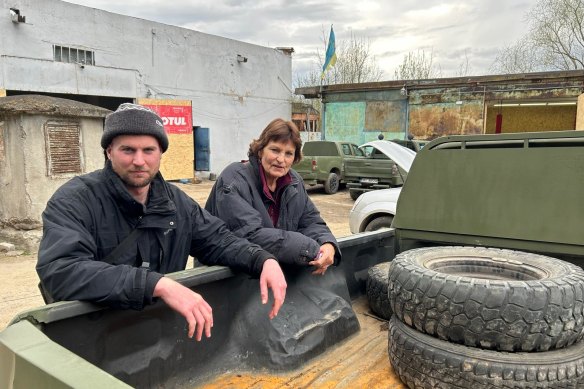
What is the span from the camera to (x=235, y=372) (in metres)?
2.19

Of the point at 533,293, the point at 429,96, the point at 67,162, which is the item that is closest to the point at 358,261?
the point at 533,293

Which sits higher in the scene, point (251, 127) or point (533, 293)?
point (251, 127)

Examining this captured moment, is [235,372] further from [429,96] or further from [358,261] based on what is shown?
[429,96]

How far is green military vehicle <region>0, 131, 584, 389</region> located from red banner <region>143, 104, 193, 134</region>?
1639 cm

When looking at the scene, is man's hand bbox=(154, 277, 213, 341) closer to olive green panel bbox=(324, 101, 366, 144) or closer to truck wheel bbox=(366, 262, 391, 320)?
truck wheel bbox=(366, 262, 391, 320)

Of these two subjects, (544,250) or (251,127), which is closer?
(544,250)

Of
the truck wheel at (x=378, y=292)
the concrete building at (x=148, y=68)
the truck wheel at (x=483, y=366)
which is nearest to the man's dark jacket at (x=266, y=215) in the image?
the truck wheel at (x=378, y=292)

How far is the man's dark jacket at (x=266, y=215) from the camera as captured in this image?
2484mm

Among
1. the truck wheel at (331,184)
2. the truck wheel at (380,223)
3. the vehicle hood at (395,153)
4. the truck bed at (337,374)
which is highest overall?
the vehicle hood at (395,153)

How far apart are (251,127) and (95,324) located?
21.2 m

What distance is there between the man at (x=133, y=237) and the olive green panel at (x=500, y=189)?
3.82 ft

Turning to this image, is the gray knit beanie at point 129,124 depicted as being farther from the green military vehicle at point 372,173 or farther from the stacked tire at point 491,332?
the green military vehicle at point 372,173

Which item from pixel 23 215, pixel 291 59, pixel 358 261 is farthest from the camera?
pixel 291 59

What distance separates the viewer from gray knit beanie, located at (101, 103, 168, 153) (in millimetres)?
2025
